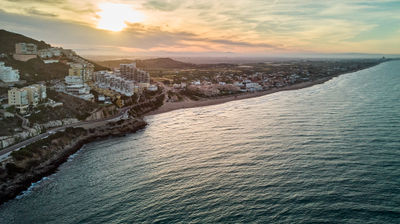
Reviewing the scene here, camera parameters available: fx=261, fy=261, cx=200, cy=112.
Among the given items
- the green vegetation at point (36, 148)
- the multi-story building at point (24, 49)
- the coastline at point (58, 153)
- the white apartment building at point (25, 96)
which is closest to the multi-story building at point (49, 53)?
the multi-story building at point (24, 49)

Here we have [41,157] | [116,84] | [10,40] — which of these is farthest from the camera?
[10,40]

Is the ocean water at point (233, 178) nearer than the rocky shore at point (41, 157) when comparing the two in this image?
Yes

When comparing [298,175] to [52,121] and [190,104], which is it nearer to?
[52,121]

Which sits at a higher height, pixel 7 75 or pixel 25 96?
pixel 7 75

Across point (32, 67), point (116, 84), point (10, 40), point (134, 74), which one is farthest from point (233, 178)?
point (10, 40)

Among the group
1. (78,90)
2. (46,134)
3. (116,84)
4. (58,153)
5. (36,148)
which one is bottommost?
(58,153)

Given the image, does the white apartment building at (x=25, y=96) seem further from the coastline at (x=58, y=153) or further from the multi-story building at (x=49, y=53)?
the multi-story building at (x=49, y=53)

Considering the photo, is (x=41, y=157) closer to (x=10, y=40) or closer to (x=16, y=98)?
(x=16, y=98)

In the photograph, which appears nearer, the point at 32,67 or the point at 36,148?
the point at 36,148
